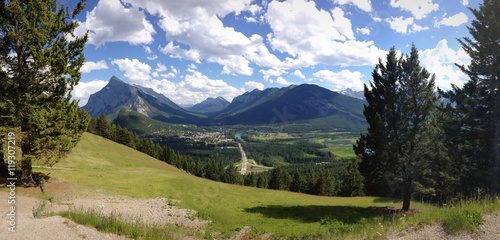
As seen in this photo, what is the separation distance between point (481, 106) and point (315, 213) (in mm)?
18068

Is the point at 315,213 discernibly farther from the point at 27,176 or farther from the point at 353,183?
the point at 353,183

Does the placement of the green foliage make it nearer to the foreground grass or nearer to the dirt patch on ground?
the foreground grass

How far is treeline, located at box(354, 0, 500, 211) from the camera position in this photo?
23.9 m

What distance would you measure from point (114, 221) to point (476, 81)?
→ 102 feet

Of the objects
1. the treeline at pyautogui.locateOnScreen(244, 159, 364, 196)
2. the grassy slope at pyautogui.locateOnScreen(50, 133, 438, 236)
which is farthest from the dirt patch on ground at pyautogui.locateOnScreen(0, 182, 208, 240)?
the treeline at pyautogui.locateOnScreen(244, 159, 364, 196)

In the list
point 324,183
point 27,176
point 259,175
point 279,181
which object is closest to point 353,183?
point 324,183

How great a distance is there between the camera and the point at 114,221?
1252 centimetres

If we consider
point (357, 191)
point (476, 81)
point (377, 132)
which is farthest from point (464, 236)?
point (357, 191)

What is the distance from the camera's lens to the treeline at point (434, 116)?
23.9 meters

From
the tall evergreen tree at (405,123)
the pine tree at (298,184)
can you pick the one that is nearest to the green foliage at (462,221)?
the tall evergreen tree at (405,123)

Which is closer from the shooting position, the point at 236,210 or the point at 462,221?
the point at 462,221

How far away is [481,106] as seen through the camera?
81.4 feet

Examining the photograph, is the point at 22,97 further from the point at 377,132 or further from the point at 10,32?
the point at 377,132

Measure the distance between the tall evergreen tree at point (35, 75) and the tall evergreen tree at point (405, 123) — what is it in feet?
93.4
